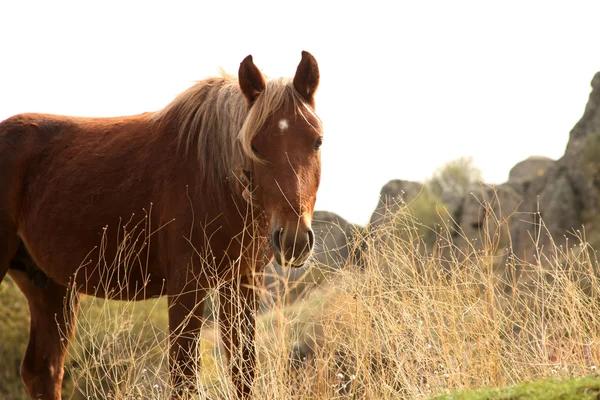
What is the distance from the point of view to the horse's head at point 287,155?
4184 millimetres

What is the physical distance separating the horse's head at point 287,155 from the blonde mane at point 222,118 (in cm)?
1

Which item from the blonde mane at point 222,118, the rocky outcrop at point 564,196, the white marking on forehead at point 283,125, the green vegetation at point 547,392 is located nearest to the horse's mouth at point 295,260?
the blonde mane at point 222,118

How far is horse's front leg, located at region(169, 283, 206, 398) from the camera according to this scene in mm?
4789

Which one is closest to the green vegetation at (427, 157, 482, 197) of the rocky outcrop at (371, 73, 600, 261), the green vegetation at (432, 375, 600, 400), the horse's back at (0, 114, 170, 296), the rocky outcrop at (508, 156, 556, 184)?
the rocky outcrop at (508, 156, 556, 184)

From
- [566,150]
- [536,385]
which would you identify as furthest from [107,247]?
[566,150]

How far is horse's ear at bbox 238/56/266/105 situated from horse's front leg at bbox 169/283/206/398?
130 cm

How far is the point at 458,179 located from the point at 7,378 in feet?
134

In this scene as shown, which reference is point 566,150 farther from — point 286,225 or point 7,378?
point 286,225

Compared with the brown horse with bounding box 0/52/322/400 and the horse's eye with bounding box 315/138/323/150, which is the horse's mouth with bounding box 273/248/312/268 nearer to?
the brown horse with bounding box 0/52/322/400

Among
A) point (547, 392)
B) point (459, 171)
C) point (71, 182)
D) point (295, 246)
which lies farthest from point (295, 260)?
point (459, 171)

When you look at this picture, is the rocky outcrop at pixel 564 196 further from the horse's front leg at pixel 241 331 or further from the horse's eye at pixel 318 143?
the horse's eye at pixel 318 143

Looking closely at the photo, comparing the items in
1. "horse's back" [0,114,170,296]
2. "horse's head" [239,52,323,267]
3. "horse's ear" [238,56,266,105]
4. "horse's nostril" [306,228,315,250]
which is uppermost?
"horse's ear" [238,56,266,105]

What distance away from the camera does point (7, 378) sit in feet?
48.5

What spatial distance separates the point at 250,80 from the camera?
4812 mm
